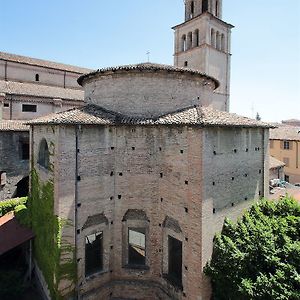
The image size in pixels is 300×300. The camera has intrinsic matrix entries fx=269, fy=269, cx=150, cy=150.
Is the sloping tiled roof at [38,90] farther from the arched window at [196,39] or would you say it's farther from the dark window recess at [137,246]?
the dark window recess at [137,246]

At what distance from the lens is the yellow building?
3422 centimetres

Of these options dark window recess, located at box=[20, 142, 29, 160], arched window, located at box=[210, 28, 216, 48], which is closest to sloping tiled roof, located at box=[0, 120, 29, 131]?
dark window recess, located at box=[20, 142, 29, 160]

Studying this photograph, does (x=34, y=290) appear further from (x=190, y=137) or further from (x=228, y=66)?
(x=228, y=66)

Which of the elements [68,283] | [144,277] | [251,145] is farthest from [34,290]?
[251,145]

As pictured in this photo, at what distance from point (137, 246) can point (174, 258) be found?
1949mm

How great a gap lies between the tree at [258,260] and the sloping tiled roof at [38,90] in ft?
66.6

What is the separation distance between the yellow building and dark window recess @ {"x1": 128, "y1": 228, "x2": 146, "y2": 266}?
93.8 feet

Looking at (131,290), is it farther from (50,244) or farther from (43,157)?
(43,157)

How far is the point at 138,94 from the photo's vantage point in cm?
1247

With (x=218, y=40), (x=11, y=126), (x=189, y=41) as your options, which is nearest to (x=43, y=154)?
(x=11, y=126)

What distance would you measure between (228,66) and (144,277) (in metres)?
26.1

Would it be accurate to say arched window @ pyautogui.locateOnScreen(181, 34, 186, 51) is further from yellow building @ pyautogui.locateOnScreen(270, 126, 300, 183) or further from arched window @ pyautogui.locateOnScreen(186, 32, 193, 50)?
yellow building @ pyautogui.locateOnScreen(270, 126, 300, 183)

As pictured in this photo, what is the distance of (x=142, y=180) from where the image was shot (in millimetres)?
12102

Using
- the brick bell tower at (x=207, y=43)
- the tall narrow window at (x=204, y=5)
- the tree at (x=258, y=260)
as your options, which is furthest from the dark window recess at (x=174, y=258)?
the tall narrow window at (x=204, y=5)
